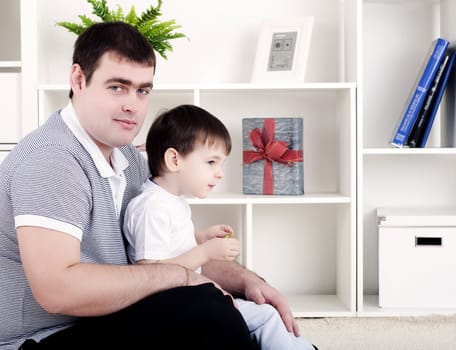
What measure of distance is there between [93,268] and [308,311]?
4.75 ft

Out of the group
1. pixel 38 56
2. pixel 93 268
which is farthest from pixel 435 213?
pixel 93 268

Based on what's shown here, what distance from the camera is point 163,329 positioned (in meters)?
1.33

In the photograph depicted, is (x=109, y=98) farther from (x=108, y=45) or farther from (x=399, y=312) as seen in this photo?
(x=399, y=312)

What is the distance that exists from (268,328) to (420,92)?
1427 millimetres

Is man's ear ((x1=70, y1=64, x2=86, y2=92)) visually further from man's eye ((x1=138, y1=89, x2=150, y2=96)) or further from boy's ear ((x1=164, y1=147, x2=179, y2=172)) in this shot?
boy's ear ((x1=164, y1=147, x2=179, y2=172))

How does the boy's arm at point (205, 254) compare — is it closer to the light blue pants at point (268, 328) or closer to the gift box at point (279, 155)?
the light blue pants at point (268, 328)

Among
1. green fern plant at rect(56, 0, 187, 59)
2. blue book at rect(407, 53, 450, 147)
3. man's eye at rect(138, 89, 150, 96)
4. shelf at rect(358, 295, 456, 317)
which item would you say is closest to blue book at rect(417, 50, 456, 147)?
blue book at rect(407, 53, 450, 147)

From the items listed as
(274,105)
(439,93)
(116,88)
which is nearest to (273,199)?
(274,105)

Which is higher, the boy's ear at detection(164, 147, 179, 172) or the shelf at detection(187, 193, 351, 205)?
the boy's ear at detection(164, 147, 179, 172)

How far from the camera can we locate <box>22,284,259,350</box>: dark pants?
4.36ft

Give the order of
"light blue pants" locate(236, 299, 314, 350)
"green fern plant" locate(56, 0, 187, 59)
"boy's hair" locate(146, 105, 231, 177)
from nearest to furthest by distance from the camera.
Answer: "light blue pants" locate(236, 299, 314, 350), "boy's hair" locate(146, 105, 231, 177), "green fern plant" locate(56, 0, 187, 59)

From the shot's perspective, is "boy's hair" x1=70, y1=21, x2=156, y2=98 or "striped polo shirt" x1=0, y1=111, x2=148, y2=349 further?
"boy's hair" x1=70, y1=21, x2=156, y2=98

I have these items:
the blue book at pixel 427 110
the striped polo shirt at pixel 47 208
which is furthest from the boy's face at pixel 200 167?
the blue book at pixel 427 110

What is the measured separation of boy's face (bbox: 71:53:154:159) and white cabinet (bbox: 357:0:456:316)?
5.13ft
